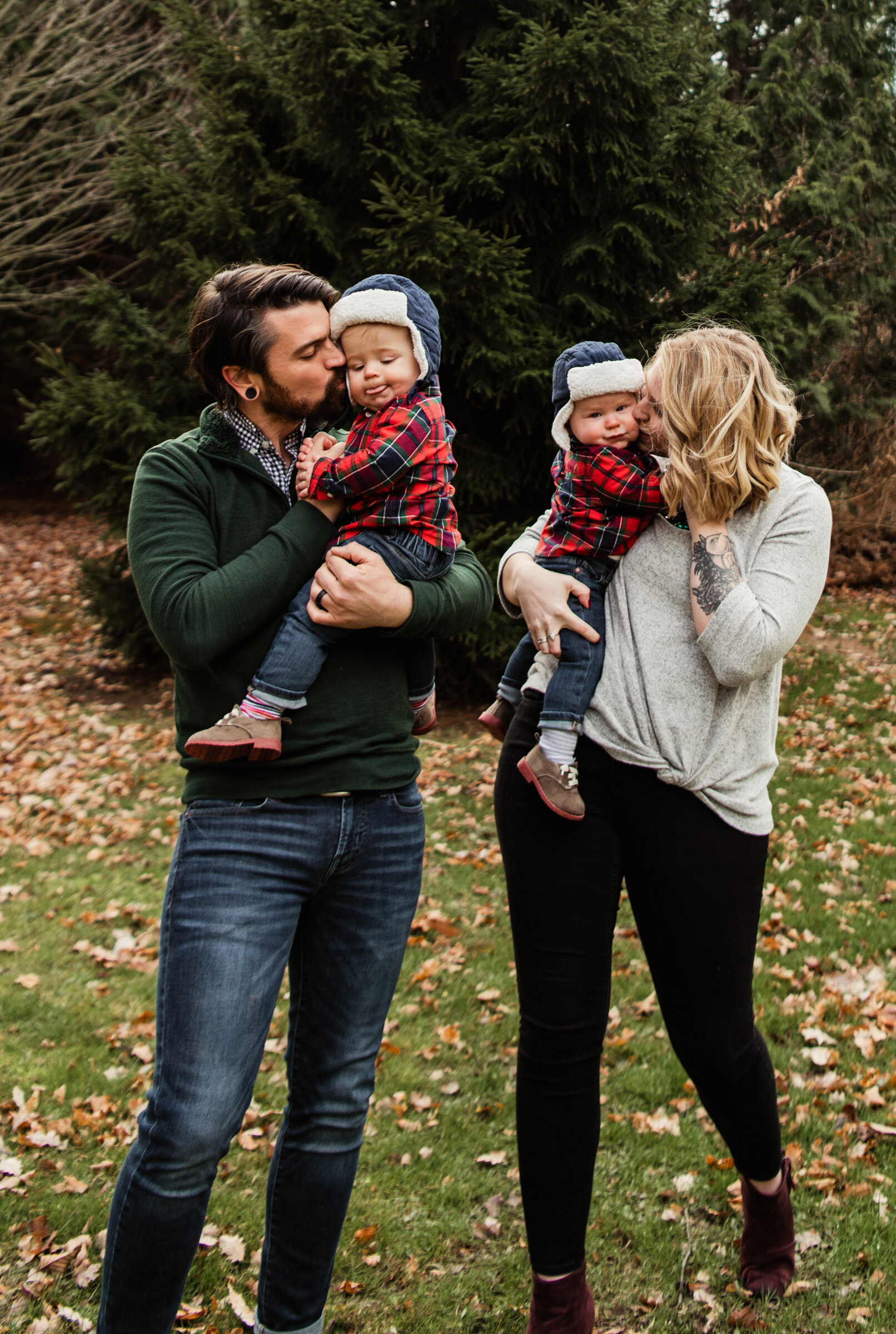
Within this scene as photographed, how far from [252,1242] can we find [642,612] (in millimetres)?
2089

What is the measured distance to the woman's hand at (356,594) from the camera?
76.6 inches

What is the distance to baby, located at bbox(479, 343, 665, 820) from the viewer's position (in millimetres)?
2166

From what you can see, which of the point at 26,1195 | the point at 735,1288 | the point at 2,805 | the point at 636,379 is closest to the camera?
the point at 636,379

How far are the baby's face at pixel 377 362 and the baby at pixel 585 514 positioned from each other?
0.35 metres

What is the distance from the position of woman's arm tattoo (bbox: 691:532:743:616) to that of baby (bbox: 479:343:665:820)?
18 centimetres

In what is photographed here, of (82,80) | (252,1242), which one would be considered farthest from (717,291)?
(82,80)

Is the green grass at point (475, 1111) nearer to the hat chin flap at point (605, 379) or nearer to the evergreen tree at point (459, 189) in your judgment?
the hat chin flap at point (605, 379)

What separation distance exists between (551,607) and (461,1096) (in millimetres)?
2281

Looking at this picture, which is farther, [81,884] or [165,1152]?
[81,884]

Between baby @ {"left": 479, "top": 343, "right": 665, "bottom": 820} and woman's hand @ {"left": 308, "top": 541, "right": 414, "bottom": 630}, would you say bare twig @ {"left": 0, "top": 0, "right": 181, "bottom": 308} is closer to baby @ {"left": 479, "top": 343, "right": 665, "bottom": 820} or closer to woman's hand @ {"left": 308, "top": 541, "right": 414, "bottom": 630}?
baby @ {"left": 479, "top": 343, "right": 665, "bottom": 820}

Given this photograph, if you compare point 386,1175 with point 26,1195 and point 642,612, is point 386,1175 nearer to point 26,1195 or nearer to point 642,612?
point 26,1195

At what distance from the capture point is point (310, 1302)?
208 centimetres

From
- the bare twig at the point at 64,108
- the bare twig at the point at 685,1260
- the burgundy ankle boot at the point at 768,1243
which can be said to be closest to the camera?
the burgundy ankle boot at the point at 768,1243

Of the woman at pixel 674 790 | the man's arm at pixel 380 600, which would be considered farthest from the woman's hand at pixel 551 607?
the man's arm at pixel 380 600
